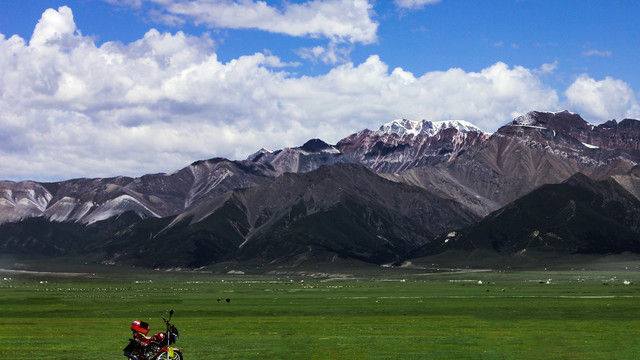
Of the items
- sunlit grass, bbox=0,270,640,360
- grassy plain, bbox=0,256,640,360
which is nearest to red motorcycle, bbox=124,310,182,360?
grassy plain, bbox=0,256,640,360

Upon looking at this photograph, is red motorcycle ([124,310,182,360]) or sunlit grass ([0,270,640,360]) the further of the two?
sunlit grass ([0,270,640,360])

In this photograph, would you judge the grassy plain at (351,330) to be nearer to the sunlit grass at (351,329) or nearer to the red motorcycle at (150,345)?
the sunlit grass at (351,329)

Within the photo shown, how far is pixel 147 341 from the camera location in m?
45.0

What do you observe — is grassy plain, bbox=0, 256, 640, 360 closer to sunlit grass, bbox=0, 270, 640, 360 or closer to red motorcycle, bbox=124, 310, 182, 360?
sunlit grass, bbox=0, 270, 640, 360

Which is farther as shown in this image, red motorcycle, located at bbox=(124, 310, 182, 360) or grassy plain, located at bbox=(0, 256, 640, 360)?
grassy plain, located at bbox=(0, 256, 640, 360)

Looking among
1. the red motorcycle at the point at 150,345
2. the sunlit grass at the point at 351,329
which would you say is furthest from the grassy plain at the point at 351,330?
the red motorcycle at the point at 150,345

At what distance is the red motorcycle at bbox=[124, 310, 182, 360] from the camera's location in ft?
147

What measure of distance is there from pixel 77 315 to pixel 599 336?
60.7 metres

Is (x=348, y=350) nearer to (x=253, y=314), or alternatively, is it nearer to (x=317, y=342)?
(x=317, y=342)

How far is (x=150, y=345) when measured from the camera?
148ft

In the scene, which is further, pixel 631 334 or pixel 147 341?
pixel 631 334

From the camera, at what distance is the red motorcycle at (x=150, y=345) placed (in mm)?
44688

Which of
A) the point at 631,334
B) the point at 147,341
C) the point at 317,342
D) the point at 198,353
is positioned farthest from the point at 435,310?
the point at 147,341

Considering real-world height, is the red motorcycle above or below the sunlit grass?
above
